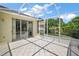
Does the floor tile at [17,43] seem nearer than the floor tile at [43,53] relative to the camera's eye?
No

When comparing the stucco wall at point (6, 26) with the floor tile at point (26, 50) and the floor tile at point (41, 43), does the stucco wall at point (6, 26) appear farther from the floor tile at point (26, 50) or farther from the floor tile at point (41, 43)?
the floor tile at point (26, 50)

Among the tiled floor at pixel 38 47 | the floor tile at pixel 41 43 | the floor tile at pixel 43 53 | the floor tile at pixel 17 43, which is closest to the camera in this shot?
the floor tile at pixel 43 53

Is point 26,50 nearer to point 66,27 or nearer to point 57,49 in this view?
point 57,49

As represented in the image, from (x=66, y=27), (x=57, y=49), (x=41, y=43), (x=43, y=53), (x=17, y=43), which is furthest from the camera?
(x=41, y=43)

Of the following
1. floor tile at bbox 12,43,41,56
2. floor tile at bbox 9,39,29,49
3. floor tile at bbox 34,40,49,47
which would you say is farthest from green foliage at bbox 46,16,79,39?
floor tile at bbox 9,39,29,49

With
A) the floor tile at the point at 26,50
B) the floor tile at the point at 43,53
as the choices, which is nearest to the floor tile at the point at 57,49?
the floor tile at the point at 43,53

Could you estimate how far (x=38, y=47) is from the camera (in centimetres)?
764

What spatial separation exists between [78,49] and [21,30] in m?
3.66

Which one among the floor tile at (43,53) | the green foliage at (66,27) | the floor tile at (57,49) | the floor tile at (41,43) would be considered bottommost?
the floor tile at (43,53)

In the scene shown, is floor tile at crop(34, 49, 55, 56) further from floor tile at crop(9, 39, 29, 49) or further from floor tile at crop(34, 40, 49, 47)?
floor tile at crop(9, 39, 29, 49)

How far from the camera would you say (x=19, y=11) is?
25.1 ft

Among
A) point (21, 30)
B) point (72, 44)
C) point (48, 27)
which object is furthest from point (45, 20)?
point (72, 44)

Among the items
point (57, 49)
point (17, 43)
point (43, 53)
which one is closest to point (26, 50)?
point (17, 43)

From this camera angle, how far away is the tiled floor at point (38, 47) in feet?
23.5
